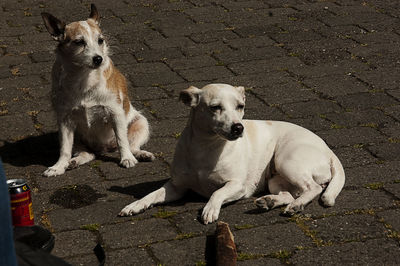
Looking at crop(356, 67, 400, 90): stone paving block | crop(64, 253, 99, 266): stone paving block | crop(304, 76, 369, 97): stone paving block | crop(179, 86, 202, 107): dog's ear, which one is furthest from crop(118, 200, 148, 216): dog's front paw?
crop(356, 67, 400, 90): stone paving block

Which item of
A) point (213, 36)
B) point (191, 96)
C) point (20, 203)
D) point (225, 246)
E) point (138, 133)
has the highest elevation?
point (191, 96)

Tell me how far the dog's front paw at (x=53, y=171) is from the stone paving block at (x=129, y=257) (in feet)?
5.14

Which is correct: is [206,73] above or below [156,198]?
below

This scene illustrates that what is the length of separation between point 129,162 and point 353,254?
2.32 meters

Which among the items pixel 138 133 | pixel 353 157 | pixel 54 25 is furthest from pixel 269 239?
pixel 54 25

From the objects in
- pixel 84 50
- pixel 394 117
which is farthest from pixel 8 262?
pixel 394 117

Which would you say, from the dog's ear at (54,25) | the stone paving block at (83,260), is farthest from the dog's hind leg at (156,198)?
the dog's ear at (54,25)

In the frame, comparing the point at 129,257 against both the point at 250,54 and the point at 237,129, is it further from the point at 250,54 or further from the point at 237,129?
the point at 250,54

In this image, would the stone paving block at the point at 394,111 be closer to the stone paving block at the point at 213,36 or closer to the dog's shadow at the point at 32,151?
the stone paving block at the point at 213,36

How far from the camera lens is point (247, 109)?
7.38 meters

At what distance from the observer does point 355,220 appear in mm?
5137

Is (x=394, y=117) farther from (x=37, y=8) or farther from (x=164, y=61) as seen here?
(x=37, y=8)

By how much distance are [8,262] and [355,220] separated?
2.67 meters

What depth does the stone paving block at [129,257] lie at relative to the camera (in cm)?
467
